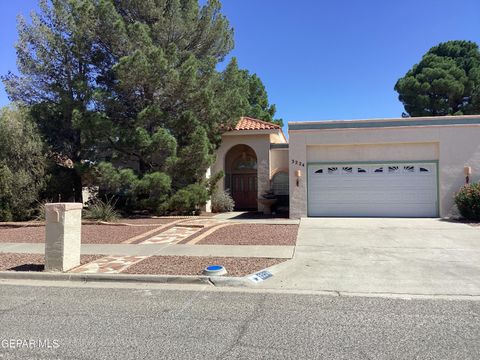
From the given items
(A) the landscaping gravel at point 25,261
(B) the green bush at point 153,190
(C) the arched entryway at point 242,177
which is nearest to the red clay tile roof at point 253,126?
(C) the arched entryway at point 242,177

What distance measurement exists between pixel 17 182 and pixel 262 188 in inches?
429

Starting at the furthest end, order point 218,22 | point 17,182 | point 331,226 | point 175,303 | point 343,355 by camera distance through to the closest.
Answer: point 218,22 → point 17,182 → point 331,226 → point 175,303 → point 343,355

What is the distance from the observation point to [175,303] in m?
5.99

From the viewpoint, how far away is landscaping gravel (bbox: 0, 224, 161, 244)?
1192cm

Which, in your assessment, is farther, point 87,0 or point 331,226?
point 87,0

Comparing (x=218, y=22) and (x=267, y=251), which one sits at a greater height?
(x=218, y=22)

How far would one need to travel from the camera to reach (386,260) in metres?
8.65

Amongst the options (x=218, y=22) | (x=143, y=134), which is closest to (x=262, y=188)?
(x=143, y=134)

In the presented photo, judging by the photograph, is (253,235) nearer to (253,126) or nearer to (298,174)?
(298,174)

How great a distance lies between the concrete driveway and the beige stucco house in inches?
113

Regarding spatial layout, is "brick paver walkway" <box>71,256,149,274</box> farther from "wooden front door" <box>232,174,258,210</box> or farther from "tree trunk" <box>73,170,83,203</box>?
"wooden front door" <box>232,174,258,210</box>

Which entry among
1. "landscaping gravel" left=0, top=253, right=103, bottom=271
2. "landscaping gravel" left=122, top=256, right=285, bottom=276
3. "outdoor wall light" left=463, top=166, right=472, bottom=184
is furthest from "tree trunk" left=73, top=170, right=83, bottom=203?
"outdoor wall light" left=463, top=166, right=472, bottom=184

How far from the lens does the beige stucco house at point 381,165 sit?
51.8 ft

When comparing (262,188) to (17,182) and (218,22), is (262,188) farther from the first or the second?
(17,182)
